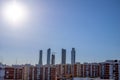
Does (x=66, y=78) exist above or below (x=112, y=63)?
below

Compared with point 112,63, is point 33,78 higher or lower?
lower

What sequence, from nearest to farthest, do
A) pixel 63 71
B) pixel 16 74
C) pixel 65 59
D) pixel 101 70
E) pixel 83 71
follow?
pixel 16 74 < pixel 101 70 < pixel 83 71 < pixel 63 71 < pixel 65 59

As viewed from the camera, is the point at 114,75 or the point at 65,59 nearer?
the point at 114,75

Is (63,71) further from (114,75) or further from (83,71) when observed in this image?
(114,75)

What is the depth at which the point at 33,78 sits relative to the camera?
78250mm

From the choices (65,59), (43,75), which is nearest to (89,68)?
(43,75)

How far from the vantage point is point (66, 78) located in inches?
3669

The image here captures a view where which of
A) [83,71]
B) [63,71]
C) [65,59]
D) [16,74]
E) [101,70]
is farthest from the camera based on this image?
[65,59]

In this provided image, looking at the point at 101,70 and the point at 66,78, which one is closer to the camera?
the point at 101,70

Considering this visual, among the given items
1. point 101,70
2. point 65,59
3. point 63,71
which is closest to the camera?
point 101,70

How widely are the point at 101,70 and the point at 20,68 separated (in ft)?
90.7

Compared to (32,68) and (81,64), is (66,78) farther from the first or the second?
(32,68)

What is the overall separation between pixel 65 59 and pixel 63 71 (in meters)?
48.6

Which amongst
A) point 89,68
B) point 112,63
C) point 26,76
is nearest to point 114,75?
point 112,63
